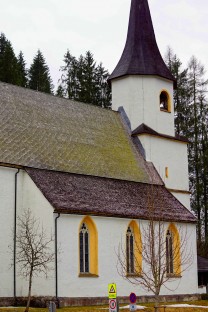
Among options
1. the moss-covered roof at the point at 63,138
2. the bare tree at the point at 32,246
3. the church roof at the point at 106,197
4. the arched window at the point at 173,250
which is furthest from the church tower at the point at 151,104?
the bare tree at the point at 32,246

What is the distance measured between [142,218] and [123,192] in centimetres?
201

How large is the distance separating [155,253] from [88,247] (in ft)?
13.6

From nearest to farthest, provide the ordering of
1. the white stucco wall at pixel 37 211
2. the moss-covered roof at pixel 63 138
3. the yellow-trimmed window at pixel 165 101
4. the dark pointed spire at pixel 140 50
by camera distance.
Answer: the white stucco wall at pixel 37 211
the moss-covered roof at pixel 63 138
the dark pointed spire at pixel 140 50
the yellow-trimmed window at pixel 165 101

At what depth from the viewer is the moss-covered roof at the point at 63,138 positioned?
108 ft

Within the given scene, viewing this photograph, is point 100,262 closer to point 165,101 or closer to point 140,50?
point 165,101

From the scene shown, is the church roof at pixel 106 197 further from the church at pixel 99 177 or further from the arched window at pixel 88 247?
the arched window at pixel 88 247

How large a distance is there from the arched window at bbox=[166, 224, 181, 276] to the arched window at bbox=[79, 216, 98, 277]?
5.68 meters

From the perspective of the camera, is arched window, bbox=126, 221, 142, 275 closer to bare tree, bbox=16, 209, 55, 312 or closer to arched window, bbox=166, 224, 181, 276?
arched window, bbox=166, 224, 181, 276

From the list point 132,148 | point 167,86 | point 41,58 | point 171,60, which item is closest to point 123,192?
point 132,148

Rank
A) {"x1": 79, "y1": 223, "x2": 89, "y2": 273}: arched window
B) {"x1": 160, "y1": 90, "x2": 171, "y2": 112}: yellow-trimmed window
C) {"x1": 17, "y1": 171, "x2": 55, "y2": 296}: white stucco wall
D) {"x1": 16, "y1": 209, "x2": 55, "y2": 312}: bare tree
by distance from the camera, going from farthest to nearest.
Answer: {"x1": 160, "y1": 90, "x2": 171, "y2": 112}: yellow-trimmed window < {"x1": 79, "y1": 223, "x2": 89, "y2": 273}: arched window < {"x1": 17, "y1": 171, "x2": 55, "y2": 296}: white stucco wall < {"x1": 16, "y1": 209, "x2": 55, "y2": 312}: bare tree

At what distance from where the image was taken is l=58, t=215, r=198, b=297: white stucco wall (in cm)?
2997

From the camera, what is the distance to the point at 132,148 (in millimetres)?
39844

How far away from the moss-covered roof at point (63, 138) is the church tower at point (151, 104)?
1314 mm

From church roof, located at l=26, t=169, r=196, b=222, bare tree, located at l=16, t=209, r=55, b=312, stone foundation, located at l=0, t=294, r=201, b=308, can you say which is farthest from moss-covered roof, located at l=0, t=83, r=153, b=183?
stone foundation, located at l=0, t=294, r=201, b=308
